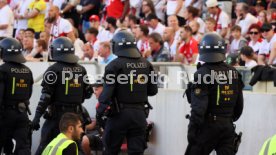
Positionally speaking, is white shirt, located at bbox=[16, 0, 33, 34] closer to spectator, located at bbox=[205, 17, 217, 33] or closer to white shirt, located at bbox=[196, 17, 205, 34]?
white shirt, located at bbox=[196, 17, 205, 34]

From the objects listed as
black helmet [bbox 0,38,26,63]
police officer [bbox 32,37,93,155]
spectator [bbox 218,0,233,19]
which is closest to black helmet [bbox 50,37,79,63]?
police officer [bbox 32,37,93,155]

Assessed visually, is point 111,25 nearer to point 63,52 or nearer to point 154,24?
point 154,24

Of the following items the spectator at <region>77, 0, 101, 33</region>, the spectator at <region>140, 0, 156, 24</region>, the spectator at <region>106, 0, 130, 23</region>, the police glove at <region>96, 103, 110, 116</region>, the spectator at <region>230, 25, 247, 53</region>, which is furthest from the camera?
the spectator at <region>77, 0, 101, 33</region>

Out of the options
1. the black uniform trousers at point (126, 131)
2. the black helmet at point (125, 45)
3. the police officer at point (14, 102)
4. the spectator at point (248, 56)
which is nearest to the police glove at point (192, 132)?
the black uniform trousers at point (126, 131)

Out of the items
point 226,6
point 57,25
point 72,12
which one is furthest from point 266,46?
point 72,12

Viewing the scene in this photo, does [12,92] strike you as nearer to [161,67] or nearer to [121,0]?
[161,67]

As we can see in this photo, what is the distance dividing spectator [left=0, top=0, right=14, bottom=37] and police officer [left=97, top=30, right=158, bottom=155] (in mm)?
8046

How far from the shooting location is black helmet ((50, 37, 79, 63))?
12992 millimetres

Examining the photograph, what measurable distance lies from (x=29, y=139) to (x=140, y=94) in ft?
6.40

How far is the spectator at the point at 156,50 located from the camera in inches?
660

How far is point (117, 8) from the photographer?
827 inches

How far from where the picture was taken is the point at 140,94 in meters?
12.3

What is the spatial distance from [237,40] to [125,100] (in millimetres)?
5731

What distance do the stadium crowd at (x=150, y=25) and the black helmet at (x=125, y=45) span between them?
290 centimetres
